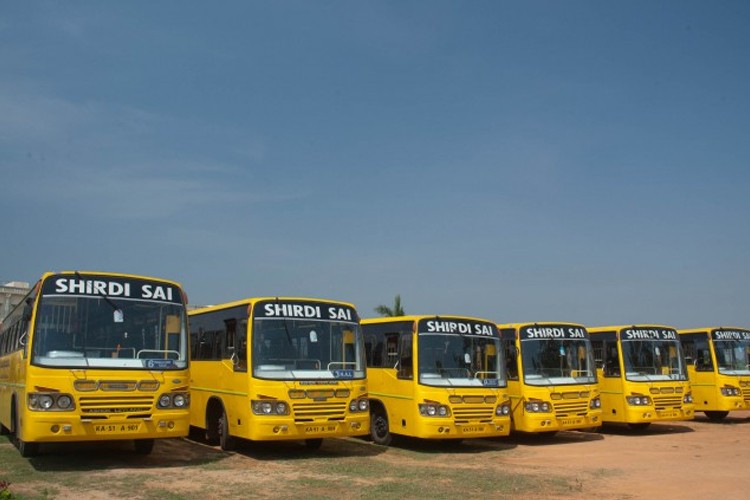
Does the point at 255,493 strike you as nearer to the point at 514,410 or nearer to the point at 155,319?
the point at 155,319

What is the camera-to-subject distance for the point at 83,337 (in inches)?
461

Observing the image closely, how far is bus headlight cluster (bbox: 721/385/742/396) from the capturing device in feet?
69.5

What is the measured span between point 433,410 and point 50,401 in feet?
22.5

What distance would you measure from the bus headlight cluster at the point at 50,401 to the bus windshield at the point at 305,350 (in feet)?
10.4

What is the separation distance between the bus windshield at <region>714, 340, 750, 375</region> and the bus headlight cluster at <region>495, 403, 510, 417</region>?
9187 mm

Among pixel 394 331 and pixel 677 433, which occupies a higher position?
pixel 394 331

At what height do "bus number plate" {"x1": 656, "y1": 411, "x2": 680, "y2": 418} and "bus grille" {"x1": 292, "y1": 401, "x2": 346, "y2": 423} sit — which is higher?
"bus grille" {"x1": 292, "y1": 401, "x2": 346, "y2": 423}

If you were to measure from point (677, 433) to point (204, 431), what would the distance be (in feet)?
38.4

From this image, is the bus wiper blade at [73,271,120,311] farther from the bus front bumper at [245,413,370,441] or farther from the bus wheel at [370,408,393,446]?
the bus wheel at [370,408,393,446]

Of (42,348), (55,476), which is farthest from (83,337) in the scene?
(55,476)

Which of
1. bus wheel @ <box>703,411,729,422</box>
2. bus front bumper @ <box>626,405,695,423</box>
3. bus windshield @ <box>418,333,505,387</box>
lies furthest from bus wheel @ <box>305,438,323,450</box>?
bus wheel @ <box>703,411,729,422</box>

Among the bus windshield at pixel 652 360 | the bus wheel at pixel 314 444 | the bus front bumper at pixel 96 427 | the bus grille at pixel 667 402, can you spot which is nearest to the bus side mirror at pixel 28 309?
the bus front bumper at pixel 96 427

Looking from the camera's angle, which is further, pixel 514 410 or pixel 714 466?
pixel 514 410

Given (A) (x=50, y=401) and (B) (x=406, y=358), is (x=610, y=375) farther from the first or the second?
(A) (x=50, y=401)
